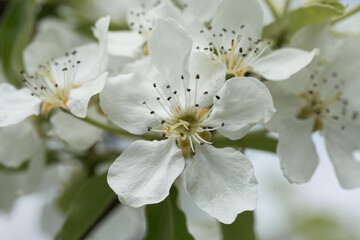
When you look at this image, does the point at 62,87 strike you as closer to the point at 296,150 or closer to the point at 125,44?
the point at 125,44

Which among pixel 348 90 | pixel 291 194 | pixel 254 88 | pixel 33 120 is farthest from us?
pixel 291 194

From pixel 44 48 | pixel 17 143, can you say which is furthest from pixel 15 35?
pixel 17 143

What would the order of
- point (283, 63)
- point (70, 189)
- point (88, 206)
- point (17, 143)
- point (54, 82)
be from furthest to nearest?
point (70, 189) → point (17, 143) → point (88, 206) → point (54, 82) → point (283, 63)

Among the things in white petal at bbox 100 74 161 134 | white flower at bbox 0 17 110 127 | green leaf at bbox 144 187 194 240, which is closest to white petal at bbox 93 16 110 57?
white flower at bbox 0 17 110 127

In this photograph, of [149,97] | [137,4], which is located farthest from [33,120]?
[149,97]

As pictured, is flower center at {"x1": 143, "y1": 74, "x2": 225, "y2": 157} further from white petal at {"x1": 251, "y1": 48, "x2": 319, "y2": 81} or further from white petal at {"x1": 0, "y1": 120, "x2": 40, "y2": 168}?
white petal at {"x1": 0, "y1": 120, "x2": 40, "y2": 168}

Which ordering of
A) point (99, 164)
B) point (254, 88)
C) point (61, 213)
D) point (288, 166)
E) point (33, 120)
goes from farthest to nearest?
1. point (61, 213)
2. point (99, 164)
3. point (33, 120)
4. point (288, 166)
5. point (254, 88)

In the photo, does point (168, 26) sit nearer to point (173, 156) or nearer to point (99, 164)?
point (173, 156)

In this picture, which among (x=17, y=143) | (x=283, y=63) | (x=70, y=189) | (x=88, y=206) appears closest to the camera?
(x=283, y=63)
